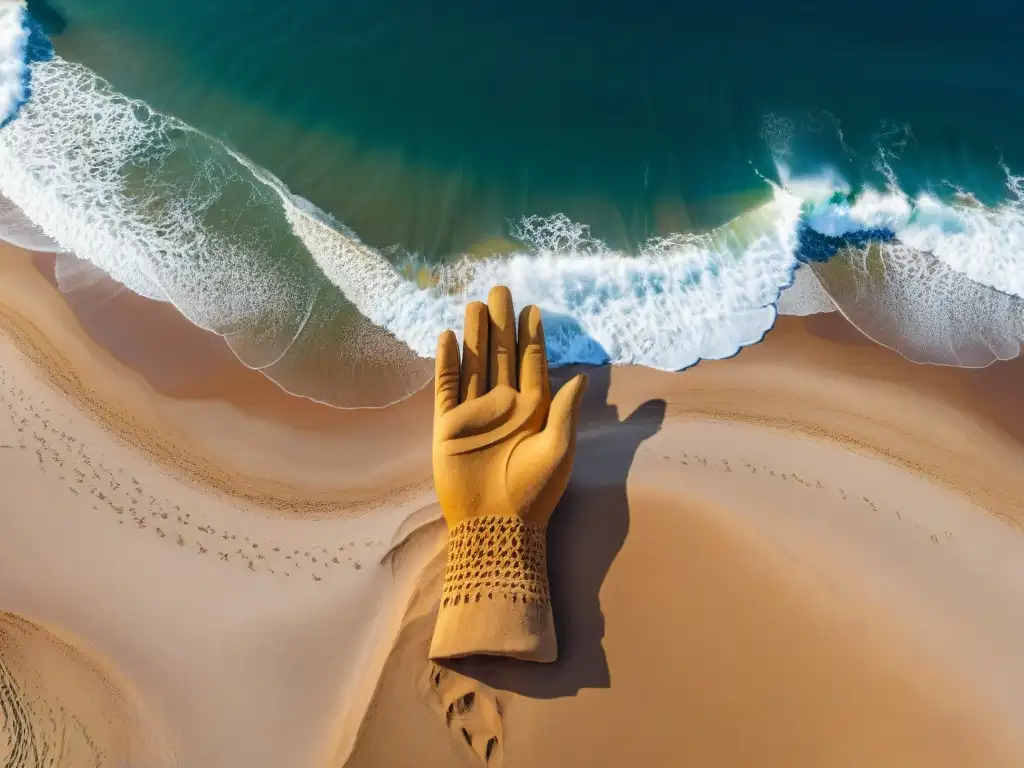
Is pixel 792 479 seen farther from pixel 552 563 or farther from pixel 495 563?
pixel 495 563

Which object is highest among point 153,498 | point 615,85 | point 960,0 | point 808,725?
point 960,0

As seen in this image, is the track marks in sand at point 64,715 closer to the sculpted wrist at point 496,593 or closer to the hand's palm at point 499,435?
the sculpted wrist at point 496,593

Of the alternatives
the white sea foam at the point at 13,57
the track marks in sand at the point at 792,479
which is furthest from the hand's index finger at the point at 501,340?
the white sea foam at the point at 13,57

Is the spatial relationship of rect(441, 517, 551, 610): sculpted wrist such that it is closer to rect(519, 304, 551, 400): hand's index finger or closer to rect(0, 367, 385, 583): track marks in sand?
rect(0, 367, 385, 583): track marks in sand

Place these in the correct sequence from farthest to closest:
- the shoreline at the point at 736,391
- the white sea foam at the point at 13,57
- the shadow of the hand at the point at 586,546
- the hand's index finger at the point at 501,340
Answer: the white sea foam at the point at 13,57
the shoreline at the point at 736,391
the hand's index finger at the point at 501,340
the shadow of the hand at the point at 586,546

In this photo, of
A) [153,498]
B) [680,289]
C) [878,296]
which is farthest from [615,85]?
[153,498]

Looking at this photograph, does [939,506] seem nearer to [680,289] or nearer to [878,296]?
[878,296]
